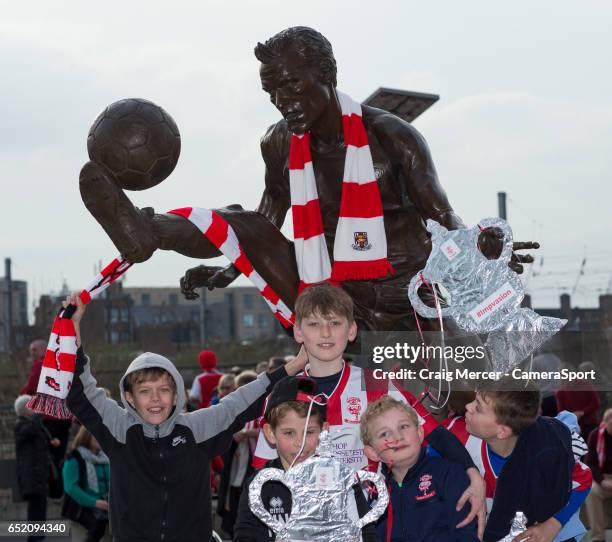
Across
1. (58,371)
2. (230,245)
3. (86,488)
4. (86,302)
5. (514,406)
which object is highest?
(230,245)

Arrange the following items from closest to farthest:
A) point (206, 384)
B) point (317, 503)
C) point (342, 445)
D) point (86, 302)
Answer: point (317, 503) → point (342, 445) → point (86, 302) → point (206, 384)

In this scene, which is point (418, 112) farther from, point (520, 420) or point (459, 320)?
point (520, 420)

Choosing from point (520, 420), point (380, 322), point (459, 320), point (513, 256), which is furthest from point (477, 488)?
point (380, 322)

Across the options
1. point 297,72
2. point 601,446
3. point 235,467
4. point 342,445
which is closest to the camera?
point 342,445

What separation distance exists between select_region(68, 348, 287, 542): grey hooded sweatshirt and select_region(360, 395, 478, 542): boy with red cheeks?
71cm

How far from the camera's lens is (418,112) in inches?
221

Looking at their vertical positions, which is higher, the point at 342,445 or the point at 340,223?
the point at 340,223

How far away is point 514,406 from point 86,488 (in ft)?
15.9

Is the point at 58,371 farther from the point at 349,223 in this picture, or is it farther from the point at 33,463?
the point at 33,463

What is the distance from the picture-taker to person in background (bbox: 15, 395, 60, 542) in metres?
8.06

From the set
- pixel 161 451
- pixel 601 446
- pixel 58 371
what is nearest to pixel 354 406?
pixel 161 451

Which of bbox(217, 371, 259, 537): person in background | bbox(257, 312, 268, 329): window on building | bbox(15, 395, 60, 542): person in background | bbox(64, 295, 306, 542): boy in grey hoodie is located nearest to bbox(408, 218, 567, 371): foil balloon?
bbox(64, 295, 306, 542): boy in grey hoodie

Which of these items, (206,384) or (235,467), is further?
(206,384)

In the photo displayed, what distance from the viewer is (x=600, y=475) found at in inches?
330
